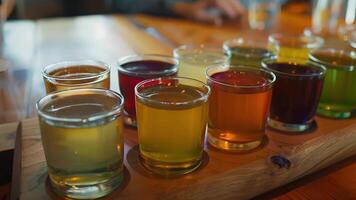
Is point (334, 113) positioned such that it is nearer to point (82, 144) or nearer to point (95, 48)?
point (82, 144)

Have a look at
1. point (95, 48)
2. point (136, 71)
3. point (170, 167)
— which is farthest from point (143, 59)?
point (95, 48)

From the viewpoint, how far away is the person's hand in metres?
1.81

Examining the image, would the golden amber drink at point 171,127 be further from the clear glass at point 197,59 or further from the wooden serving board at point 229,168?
the clear glass at point 197,59

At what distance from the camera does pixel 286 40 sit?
44.7 inches

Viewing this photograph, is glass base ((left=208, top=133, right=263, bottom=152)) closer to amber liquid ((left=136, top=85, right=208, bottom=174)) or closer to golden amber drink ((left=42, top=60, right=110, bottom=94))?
amber liquid ((left=136, top=85, right=208, bottom=174))

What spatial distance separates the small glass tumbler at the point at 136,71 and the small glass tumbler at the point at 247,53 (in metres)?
0.16

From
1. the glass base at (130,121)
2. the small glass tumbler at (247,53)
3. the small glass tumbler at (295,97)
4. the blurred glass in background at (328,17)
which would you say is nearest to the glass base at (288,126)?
the small glass tumbler at (295,97)

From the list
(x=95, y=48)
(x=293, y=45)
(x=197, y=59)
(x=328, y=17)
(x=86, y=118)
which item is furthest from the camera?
(x=328, y=17)

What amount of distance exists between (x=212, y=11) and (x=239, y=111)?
3.97 feet

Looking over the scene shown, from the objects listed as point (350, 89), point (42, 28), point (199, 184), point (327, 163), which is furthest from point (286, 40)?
point (42, 28)

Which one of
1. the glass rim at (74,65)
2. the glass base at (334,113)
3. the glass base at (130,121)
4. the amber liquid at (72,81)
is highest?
the glass rim at (74,65)

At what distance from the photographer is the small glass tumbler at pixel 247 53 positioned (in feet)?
3.06

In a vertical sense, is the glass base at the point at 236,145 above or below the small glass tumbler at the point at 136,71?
below

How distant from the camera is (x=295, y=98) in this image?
0.80 meters
